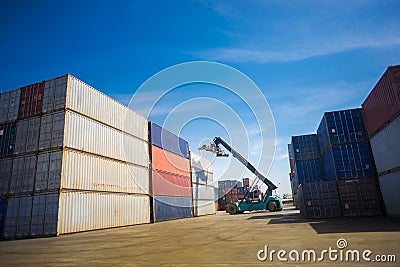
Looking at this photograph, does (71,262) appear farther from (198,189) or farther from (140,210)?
(198,189)

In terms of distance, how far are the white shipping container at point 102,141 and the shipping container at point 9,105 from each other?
5.43m

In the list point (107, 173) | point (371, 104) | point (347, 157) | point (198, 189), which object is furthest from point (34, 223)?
point (198, 189)

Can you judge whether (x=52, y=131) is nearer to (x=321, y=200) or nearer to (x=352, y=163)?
(x=321, y=200)

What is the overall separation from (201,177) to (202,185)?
1.46m

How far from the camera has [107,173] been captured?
2169cm

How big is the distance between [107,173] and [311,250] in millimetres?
18659

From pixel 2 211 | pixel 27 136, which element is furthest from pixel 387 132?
pixel 2 211

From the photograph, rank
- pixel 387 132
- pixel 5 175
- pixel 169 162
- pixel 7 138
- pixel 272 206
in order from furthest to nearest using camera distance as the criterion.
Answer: pixel 169 162, pixel 272 206, pixel 7 138, pixel 5 175, pixel 387 132

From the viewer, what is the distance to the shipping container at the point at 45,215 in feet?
53.0

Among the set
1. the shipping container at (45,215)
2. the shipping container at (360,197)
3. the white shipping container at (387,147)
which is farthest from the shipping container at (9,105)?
the white shipping container at (387,147)

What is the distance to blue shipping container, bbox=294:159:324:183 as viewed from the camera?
90.7 ft

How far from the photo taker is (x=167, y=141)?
33.6 metres

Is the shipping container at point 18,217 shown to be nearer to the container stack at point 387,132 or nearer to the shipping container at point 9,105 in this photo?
the shipping container at point 9,105

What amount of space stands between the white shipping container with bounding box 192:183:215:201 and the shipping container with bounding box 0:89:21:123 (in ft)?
88.5
